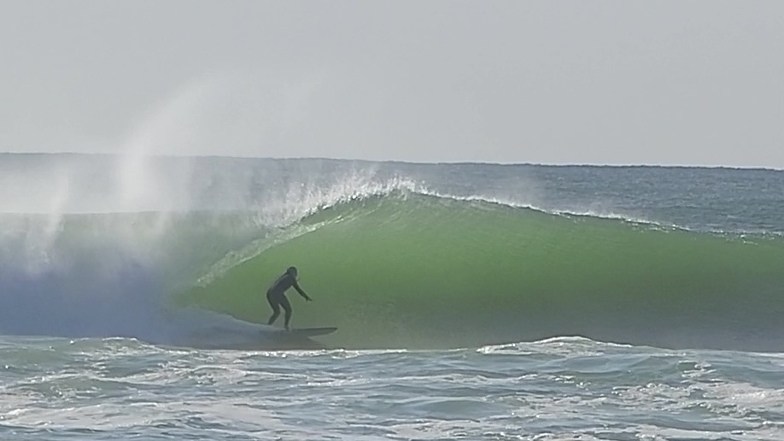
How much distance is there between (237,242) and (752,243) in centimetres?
720

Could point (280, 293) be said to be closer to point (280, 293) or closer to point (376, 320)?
point (280, 293)

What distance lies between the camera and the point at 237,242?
799 inches

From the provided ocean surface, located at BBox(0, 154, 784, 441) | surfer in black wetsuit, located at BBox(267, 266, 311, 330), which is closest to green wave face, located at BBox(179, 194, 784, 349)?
ocean surface, located at BBox(0, 154, 784, 441)

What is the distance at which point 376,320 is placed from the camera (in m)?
16.8

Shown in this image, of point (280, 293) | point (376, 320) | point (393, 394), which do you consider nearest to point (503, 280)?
point (376, 320)

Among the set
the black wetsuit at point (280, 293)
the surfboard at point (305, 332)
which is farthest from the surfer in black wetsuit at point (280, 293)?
the surfboard at point (305, 332)

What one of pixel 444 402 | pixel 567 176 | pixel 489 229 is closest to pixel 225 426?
pixel 444 402

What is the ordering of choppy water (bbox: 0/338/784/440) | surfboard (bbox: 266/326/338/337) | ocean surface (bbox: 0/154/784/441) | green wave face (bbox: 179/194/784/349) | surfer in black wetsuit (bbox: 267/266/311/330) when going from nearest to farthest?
choppy water (bbox: 0/338/784/440)
ocean surface (bbox: 0/154/784/441)
surfboard (bbox: 266/326/338/337)
surfer in black wetsuit (bbox: 267/266/311/330)
green wave face (bbox: 179/194/784/349)

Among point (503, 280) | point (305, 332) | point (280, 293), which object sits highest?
point (503, 280)

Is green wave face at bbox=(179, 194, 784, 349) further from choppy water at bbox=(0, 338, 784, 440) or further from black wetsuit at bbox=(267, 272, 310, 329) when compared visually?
choppy water at bbox=(0, 338, 784, 440)

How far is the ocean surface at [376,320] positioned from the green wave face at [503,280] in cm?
4

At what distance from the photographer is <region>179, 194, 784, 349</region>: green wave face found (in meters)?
16.5

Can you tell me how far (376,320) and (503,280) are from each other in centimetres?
227

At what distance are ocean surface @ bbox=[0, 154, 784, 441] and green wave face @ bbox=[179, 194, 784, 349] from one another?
4cm
